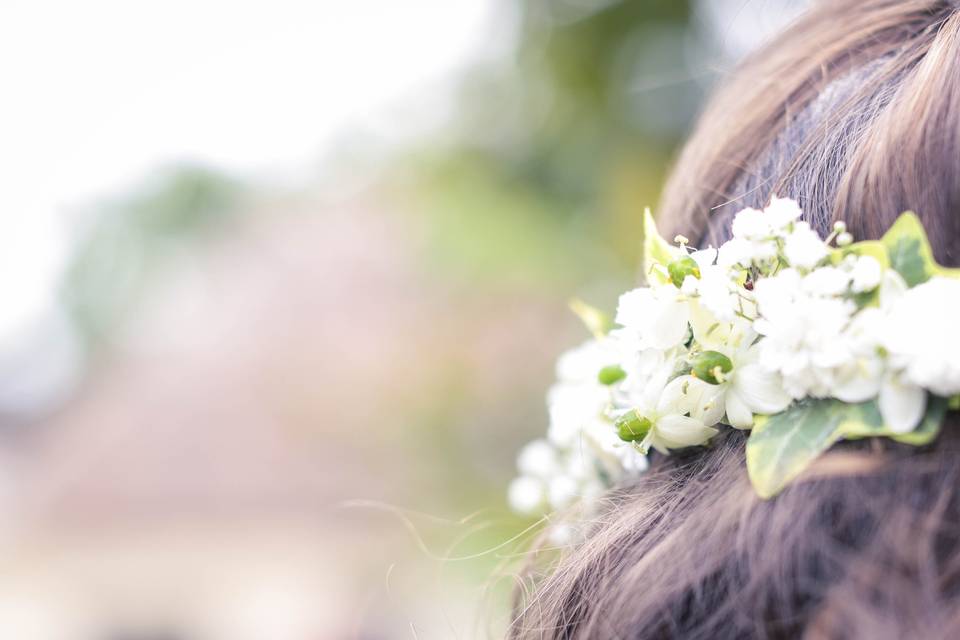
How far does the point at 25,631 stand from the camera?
6.64 metres

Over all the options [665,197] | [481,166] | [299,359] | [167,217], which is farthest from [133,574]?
[665,197]

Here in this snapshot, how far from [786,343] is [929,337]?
0.09 m

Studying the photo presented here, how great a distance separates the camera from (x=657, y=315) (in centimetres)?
60

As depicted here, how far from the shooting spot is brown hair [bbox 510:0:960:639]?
1.57 feet

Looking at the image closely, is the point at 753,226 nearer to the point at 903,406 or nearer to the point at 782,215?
the point at 782,215

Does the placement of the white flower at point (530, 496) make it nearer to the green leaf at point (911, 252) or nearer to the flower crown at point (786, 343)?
the flower crown at point (786, 343)

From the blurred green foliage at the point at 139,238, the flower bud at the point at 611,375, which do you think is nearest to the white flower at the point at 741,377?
the flower bud at the point at 611,375

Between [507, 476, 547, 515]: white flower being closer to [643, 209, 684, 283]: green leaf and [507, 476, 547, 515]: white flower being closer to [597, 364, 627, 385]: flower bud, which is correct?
[597, 364, 627, 385]: flower bud

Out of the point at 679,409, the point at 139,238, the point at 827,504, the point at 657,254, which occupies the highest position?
the point at 139,238

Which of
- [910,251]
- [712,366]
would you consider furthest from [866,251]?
[712,366]

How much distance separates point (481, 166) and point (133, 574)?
4.28 meters

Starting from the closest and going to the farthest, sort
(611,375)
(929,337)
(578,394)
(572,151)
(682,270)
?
(929,337) < (682,270) < (611,375) < (578,394) < (572,151)

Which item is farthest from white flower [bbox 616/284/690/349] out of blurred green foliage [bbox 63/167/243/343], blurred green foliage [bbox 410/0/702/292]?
blurred green foliage [bbox 63/167/243/343]

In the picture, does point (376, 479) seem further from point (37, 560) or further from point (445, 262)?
point (37, 560)
